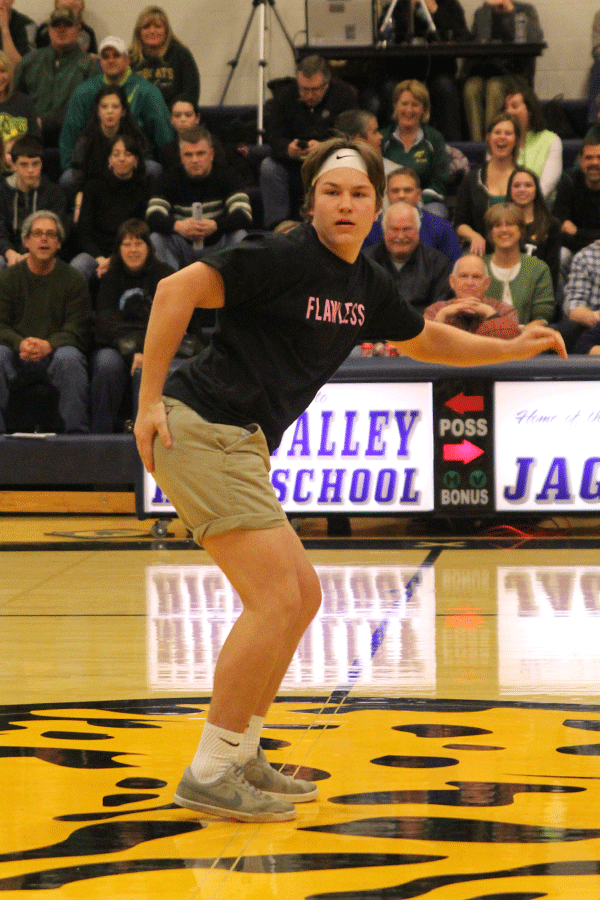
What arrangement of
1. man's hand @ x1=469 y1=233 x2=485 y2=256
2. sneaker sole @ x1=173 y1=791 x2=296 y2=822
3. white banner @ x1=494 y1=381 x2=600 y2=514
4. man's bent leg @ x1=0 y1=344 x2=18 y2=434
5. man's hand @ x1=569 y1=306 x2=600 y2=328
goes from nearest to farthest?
sneaker sole @ x1=173 y1=791 x2=296 y2=822 < white banner @ x1=494 y1=381 x2=600 y2=514 < man's hand @ x1=569 y1=306 x2=600 y2=328 < man's bent leg @ x1=0 y1=344 x2=18 y2=434 < man's hand @ x1=469 y1=233 x2=485 y2=256

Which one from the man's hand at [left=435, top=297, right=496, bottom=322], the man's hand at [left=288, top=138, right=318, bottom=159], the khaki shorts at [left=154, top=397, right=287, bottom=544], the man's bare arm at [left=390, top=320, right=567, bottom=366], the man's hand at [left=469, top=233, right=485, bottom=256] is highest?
the man's hand at [left=288, top=138, right=318, bottom=159]

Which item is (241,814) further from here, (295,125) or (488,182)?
(295,125)

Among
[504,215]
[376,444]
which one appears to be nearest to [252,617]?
[376,444]

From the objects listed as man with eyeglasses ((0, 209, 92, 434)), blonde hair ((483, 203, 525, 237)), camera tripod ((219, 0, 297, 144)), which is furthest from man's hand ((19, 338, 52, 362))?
camera tripod ((219, 0, 297, 144))

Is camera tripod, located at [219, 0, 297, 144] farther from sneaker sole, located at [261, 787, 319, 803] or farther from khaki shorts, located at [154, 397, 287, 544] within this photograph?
sneaker sole, located at [261, 787, 319, 803]

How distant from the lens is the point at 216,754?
114 inches

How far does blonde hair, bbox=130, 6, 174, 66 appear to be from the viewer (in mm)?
12555

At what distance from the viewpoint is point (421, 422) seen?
8047mm

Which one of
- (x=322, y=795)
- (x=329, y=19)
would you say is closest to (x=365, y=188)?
(x=322, y=795)

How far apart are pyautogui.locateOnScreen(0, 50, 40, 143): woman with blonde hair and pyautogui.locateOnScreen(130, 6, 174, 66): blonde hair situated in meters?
1.13

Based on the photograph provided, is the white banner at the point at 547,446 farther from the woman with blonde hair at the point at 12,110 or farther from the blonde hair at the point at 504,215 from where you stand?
the woman with blonde hair at the point at 12,110

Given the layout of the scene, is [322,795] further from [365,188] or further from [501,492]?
[501,492]

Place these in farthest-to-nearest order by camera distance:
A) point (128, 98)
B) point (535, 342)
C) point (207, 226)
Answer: point (128, 98), point (207, 226), point (535, 342)

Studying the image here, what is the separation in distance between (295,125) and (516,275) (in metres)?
3.11
